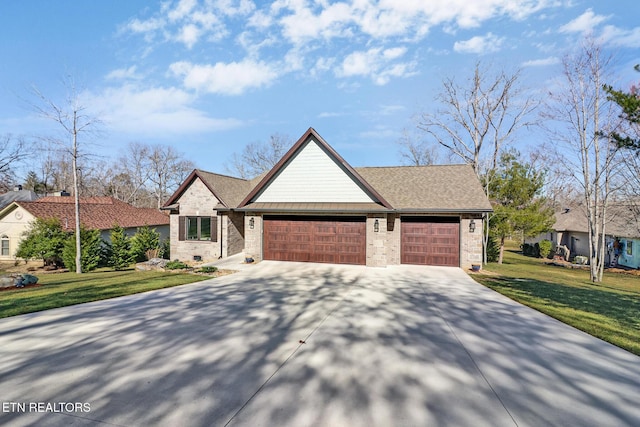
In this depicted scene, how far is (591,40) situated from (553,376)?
2030 cm

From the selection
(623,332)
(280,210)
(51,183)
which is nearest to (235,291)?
(280,210)

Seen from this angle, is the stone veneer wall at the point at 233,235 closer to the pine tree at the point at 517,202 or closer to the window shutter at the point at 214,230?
the window shutter at the point at 214,230

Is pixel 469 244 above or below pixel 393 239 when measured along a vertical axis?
below

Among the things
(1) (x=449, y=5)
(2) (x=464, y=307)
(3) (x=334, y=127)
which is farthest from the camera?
(3) (x=334, y=127)

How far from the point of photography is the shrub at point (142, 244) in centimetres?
1878

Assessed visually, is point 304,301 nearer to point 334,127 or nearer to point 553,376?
point 553,376

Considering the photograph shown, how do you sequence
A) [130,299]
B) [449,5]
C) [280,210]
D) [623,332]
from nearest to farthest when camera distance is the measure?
[623,332]
[130,299]
[449,5]
[280,210]

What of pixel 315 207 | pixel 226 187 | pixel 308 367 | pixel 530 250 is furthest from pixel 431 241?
pixel 530 250

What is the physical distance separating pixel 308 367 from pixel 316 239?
10583mm

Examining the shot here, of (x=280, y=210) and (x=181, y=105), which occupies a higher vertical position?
(x=181, y=105)

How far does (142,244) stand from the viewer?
763 inches

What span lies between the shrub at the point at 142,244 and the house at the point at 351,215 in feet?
28.8

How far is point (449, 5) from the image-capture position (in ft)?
41.2

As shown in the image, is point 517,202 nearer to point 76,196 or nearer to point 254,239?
point 254,239
